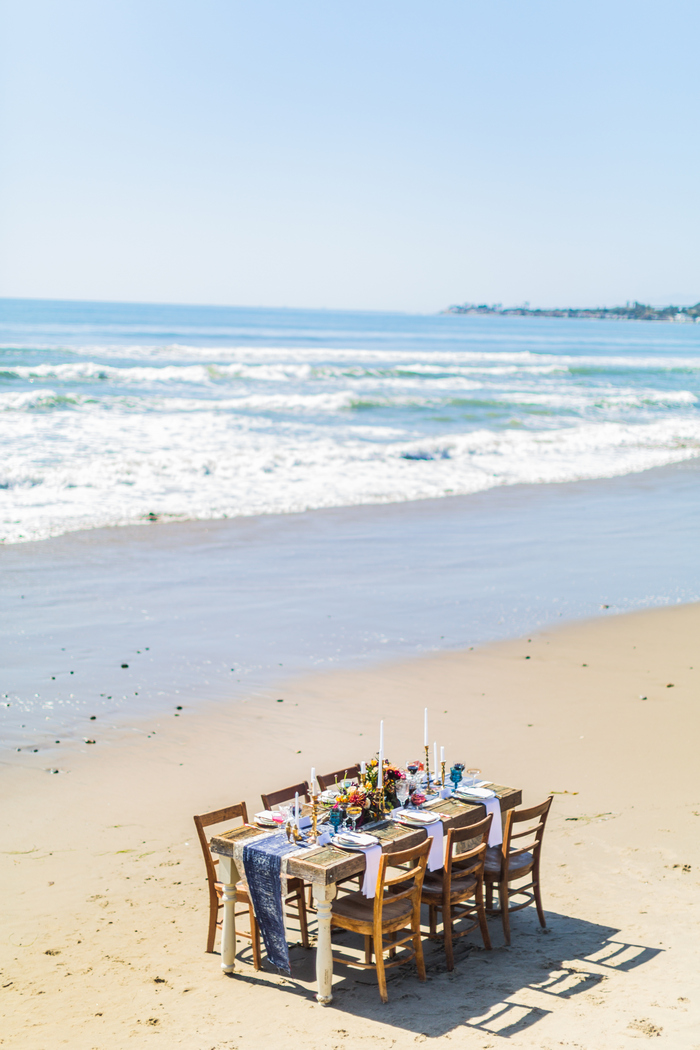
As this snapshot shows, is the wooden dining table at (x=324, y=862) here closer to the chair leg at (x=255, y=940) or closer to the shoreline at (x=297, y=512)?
the chair leg at (x=255, y=940)

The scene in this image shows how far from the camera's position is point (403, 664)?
11031mm

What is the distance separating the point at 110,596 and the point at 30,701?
372 centimetres

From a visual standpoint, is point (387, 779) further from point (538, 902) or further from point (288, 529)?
point (288, 529)

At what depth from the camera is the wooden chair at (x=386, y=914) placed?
18.0ft

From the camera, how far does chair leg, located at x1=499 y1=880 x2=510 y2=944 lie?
20.1 ft

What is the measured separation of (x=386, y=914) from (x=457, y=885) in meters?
0.60

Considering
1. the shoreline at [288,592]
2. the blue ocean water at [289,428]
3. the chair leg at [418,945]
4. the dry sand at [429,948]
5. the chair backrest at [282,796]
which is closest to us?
the dry sand at [429,948]

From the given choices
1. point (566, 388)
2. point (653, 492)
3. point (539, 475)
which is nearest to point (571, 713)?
point (653, 492)

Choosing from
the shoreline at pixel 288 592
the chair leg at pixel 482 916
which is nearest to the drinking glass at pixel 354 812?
the chair leg at pixel 482 916

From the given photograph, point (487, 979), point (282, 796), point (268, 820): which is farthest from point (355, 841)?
point (487, 979)

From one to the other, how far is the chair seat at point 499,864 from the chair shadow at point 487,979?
37 centimetres

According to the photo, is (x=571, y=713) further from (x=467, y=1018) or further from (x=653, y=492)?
(x=653, y=492)

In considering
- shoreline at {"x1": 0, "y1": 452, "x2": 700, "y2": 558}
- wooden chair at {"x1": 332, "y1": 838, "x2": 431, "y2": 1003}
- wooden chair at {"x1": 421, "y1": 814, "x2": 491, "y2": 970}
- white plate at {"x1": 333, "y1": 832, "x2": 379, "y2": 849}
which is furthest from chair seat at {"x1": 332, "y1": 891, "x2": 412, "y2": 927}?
shoreline at {"x1": 0, "y1": 452, "x2": 700, "y2": 558}

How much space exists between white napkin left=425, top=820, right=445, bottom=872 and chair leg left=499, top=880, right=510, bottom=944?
43 centimetres
